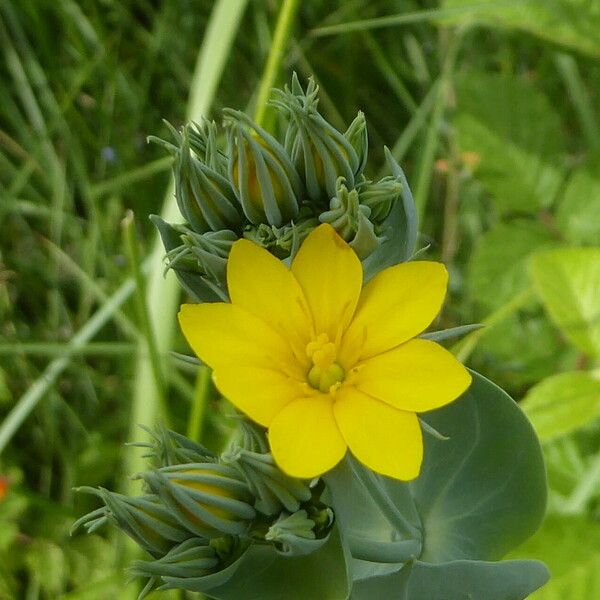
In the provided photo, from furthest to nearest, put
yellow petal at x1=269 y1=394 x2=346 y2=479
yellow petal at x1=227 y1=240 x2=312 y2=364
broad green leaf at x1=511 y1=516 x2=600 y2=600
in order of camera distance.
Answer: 1. broad green leaf at x1=511 y1=516 x2=600 y2=600
2. yellow petal at x1=227 y1=240 x2=312 y2=364
3. yellow petal at x1=269 y1=394 x2=346 y2=479

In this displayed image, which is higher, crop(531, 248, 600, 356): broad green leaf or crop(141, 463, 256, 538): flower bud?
crop(141, 463, 256, 538): flower bud

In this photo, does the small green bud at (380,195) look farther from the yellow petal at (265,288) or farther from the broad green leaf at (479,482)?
the broad green leaf at (479,482)

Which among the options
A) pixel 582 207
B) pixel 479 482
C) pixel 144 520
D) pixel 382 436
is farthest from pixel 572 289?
pixel 144 520

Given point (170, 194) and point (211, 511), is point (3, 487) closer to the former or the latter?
point (170, 194)

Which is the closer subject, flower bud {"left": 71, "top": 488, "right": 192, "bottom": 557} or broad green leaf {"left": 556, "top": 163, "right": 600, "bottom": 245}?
flower bud {"left": 71, "top": 488, "right": 192, "bottom": 557}

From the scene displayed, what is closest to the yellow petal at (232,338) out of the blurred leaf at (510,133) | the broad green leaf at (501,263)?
the broad green leaf at (501,263)

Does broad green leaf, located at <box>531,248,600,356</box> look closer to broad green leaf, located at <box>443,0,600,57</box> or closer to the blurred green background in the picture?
Result: the blurred green background

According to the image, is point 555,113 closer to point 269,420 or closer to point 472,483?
point 472,483

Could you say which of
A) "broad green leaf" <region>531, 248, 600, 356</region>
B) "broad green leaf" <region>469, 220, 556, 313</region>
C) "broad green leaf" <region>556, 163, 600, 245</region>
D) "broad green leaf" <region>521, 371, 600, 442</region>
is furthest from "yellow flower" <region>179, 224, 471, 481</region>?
"broad green leaf" <region>556, 163, 600, 245</region>
